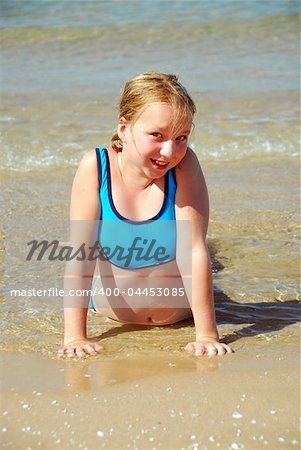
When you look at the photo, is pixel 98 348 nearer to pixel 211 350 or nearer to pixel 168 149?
pixel 211 350

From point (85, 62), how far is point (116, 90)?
171 centimetres

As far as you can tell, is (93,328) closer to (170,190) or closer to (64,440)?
(170,190)

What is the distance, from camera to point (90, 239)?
345 centimetres

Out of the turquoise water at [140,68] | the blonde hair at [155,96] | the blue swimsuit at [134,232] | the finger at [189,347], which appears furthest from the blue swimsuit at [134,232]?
the turquoise water at [140,68]

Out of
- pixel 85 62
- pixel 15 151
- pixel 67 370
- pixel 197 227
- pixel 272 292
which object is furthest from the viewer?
pixel 85 62

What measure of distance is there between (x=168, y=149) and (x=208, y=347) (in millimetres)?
748

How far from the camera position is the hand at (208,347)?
3.20 meters

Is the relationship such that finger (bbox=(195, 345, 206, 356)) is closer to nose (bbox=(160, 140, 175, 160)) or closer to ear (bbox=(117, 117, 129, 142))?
nose (bbox=(160, 140, 175, 160))

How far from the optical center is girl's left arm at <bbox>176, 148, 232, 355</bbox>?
3320mm

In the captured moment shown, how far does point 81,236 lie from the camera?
11.3 ft

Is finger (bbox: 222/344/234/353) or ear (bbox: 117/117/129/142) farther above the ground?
ear (bbox: 117/117/129/142)

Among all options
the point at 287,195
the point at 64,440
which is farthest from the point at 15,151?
the point at 64,440

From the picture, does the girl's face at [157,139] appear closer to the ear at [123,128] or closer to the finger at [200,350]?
the ear at [123,128]

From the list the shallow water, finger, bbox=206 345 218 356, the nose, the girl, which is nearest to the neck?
the girl
